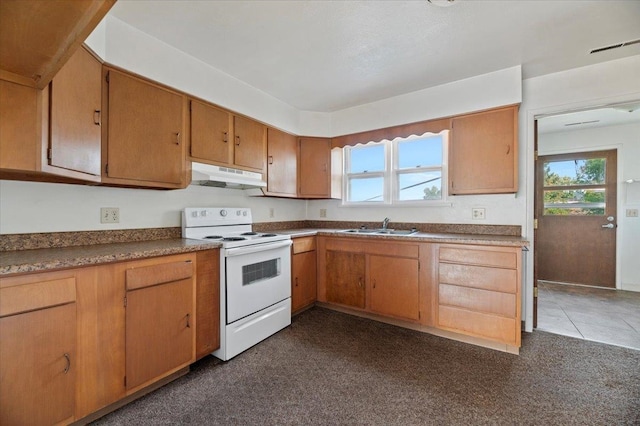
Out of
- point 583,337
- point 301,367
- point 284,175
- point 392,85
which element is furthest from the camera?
point 284,175

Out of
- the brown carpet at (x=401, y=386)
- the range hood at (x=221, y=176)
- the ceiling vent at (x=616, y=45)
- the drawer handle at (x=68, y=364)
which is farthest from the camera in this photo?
the range hood at (x=221, y=176)

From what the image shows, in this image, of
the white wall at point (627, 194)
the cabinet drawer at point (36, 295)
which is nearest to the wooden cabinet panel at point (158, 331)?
the cabinet drawer at point (36, 295)

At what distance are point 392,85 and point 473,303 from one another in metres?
2.22

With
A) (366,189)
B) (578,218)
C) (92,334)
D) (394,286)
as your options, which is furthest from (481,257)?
(578,218)

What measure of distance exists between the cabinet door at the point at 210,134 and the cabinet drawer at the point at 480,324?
2.43 meters

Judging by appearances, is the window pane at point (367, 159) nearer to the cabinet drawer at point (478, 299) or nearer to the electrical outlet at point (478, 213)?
the electrical outlet at point (478, 213)

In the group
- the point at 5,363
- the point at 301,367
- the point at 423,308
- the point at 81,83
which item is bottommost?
the point at 301,367

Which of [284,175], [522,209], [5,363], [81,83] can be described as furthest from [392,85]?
[5,363]

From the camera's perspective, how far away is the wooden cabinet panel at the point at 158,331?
61.9 inches

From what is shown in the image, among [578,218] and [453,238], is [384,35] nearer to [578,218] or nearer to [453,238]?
[453,238]

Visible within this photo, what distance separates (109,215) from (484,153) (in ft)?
10.6

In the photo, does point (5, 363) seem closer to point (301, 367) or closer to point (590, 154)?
point (301, 367)

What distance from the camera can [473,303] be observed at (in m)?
2.26

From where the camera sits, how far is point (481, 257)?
2.21m
